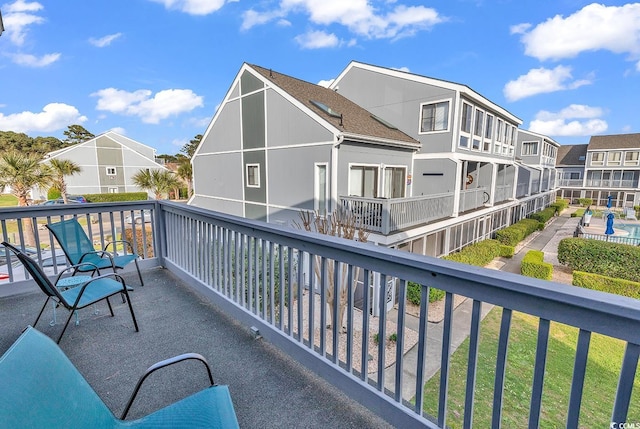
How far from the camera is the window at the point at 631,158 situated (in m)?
31.5

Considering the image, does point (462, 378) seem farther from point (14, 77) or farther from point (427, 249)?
point (14, 77)

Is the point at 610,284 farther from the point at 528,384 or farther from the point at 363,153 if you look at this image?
the point at 363,153

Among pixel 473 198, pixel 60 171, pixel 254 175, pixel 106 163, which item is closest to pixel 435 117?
pixel 473 198

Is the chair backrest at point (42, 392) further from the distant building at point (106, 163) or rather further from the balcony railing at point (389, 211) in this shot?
the distant building at point (106, 163)

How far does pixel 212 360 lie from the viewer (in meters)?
2.37

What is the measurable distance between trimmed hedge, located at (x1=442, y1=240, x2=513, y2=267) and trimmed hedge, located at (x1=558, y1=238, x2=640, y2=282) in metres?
2.26

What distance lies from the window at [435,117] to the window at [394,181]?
2099 millimetres

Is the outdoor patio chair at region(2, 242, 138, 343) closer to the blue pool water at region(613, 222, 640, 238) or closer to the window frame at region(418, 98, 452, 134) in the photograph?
the window frame at region(418, 98, 452, 134)

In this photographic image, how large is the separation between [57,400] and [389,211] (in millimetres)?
7875

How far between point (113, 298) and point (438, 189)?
12.0m

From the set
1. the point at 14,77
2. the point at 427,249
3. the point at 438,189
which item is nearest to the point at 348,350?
the point at 427,249

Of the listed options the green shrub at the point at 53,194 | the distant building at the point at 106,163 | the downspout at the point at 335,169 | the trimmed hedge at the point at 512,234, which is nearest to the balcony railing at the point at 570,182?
the trimmed hedge at the point at 512,234

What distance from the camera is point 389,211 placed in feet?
27.5

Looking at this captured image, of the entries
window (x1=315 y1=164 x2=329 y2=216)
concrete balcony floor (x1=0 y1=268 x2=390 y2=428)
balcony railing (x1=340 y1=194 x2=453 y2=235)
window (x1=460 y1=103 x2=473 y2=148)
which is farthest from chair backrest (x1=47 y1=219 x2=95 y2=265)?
window (x1=460 y1=103 x2=473 y2=148)
